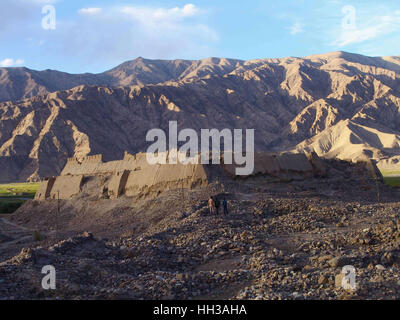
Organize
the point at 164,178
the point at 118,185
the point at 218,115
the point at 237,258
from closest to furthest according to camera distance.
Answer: the point at 237,258 < the point at 164,178 < the point at 118,185 < the point at 218,115

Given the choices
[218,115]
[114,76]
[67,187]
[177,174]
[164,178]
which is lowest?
[67,187]

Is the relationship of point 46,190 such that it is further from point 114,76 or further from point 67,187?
point 114,76

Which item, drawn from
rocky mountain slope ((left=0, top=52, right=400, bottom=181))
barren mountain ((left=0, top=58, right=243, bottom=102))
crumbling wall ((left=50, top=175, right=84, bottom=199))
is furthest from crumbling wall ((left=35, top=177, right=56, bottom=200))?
barren mountain ((left=0, top=58, right=243, bottom=102))

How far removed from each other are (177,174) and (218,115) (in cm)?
6657

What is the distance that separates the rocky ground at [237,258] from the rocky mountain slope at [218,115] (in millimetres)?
49189

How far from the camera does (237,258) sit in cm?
1084

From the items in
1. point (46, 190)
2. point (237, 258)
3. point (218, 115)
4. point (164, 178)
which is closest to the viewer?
point (237, 258)

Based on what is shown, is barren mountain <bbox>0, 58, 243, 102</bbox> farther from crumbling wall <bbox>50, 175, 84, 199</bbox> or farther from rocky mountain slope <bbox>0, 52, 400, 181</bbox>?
crumbling wall <bbox>50, 175, 84, 199</bbox>

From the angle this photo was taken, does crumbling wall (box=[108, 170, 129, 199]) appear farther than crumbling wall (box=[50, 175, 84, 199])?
No

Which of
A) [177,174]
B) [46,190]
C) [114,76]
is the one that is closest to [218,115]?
[46,190]

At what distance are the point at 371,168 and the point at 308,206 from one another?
967 centimetres

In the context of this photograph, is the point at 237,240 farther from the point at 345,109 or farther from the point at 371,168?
the point at 345,109

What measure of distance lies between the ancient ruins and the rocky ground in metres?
3.93

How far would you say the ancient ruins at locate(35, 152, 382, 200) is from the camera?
2158 cm
